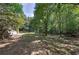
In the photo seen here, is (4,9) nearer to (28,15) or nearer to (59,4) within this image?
(28,15)

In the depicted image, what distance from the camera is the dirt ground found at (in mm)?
2807

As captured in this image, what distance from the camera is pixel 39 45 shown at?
9.31 feet

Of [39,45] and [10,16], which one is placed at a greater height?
[10,16]

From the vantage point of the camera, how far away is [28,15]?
2.84 m

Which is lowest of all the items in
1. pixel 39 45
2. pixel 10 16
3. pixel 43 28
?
pixel 39 45

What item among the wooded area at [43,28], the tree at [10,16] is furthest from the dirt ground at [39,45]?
the tree at [10,16]

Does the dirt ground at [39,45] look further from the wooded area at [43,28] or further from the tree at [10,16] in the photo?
the tree at [10,16]

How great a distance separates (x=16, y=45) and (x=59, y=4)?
2.47 ft

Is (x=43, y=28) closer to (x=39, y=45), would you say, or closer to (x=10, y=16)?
(x=39, y=45)

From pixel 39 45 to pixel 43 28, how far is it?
22 centimetres

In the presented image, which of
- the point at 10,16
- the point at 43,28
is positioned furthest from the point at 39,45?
the point at 10,16
